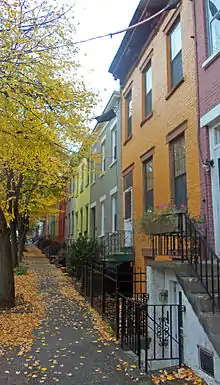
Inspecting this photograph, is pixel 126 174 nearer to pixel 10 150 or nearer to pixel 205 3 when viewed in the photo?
pixel 10 150

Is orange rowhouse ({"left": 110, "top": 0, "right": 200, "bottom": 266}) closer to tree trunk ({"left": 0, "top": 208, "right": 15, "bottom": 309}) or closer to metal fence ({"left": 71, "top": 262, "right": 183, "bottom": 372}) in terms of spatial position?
metal fence ({"left": 71, "top": 262, "right": 183, "bottom": 372})

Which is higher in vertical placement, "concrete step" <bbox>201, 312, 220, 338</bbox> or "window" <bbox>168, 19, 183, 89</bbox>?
"window" <bbox>168, 19, 183, 89</bbox>

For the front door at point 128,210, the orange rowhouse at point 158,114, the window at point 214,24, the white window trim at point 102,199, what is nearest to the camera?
the window at point 214,24

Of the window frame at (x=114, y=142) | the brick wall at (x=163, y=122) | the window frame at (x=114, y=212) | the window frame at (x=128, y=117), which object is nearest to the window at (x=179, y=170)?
the brick wall at (x=163, y=122)

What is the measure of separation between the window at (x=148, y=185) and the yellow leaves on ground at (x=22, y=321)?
4783 millimetres

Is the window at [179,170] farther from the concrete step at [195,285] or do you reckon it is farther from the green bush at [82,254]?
the green bush at [82,254]

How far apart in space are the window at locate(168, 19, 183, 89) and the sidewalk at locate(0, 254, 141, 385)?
7018 mm

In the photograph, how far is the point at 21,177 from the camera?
1393 cm

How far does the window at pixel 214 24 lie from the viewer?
24.1 ft

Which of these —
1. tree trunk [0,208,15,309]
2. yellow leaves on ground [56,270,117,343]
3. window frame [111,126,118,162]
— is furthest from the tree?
window frame [111,126,118,162]

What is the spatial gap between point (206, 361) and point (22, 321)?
16.2 feet

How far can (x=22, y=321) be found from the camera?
8.22 meters

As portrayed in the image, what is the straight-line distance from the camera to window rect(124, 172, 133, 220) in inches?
520

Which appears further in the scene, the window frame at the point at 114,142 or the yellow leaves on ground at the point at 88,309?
the window frame at the point at 114,142
